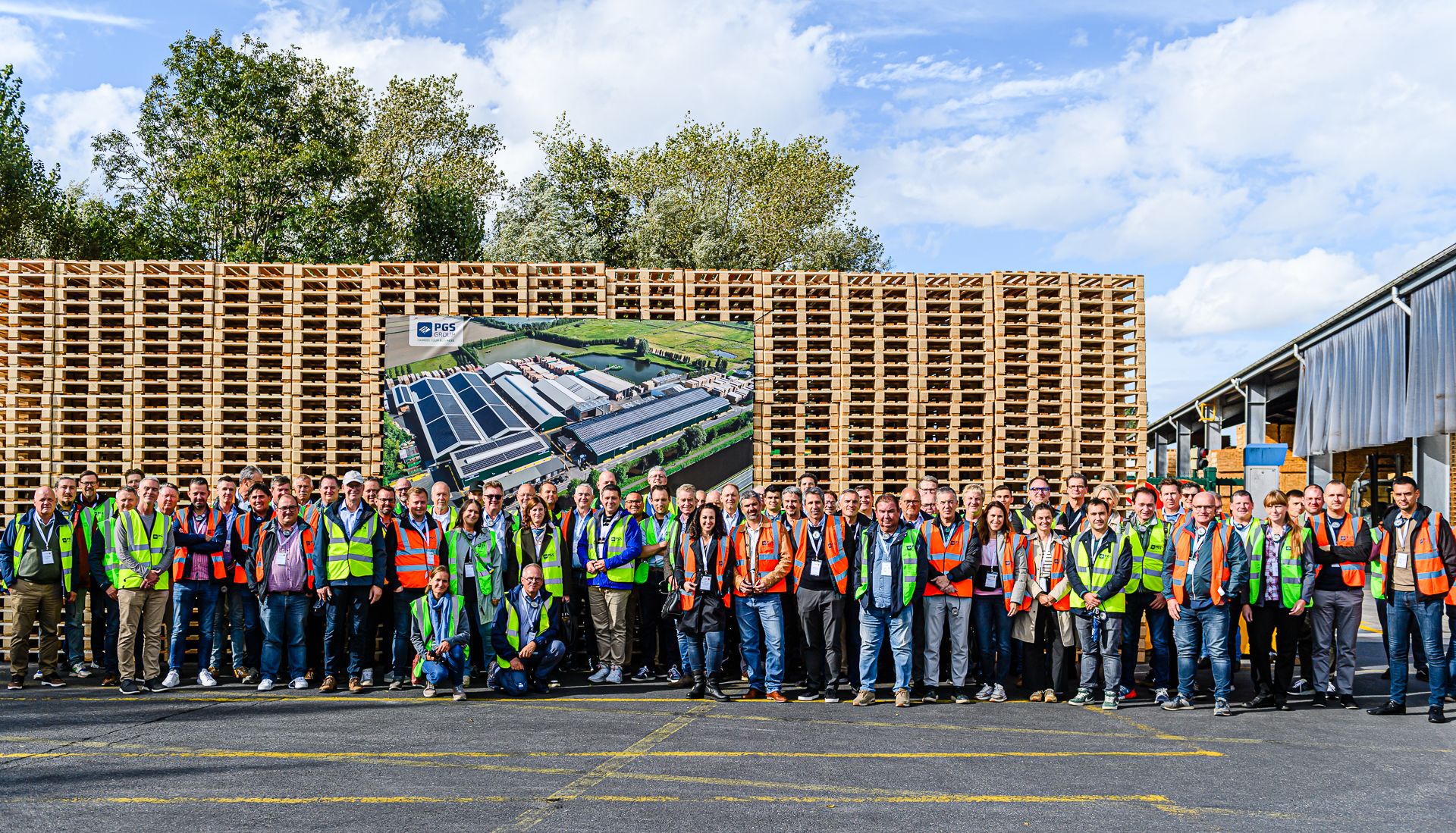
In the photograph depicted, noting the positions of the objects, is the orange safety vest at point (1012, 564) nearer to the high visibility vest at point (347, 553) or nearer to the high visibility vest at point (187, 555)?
the high visibility vest at point (347, 553)

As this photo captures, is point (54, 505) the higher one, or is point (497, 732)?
point (54, 505)

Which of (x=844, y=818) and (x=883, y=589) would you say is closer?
(x=844, y=818)

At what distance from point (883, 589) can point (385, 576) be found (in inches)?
186

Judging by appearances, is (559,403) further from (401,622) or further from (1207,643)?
(1207,643)

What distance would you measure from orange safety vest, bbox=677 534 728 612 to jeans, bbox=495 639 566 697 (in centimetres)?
133

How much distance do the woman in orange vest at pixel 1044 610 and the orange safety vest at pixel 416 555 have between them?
5492mm

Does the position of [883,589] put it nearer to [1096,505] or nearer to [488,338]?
[1096,505]

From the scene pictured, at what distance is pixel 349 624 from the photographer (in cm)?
1111

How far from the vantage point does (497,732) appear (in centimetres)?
904

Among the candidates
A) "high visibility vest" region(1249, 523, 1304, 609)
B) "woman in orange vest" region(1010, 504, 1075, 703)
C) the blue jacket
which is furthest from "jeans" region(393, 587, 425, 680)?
"high visibility vest" region(1249, 523, 1304, 609)

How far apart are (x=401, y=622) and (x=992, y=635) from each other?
222 inches

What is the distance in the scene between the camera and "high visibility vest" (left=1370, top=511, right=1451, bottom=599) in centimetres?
1002

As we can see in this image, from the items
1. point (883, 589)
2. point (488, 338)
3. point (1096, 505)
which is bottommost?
A: point (883, 589)

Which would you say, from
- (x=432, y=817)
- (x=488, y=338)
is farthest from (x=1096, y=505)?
(x=488, y=338)
